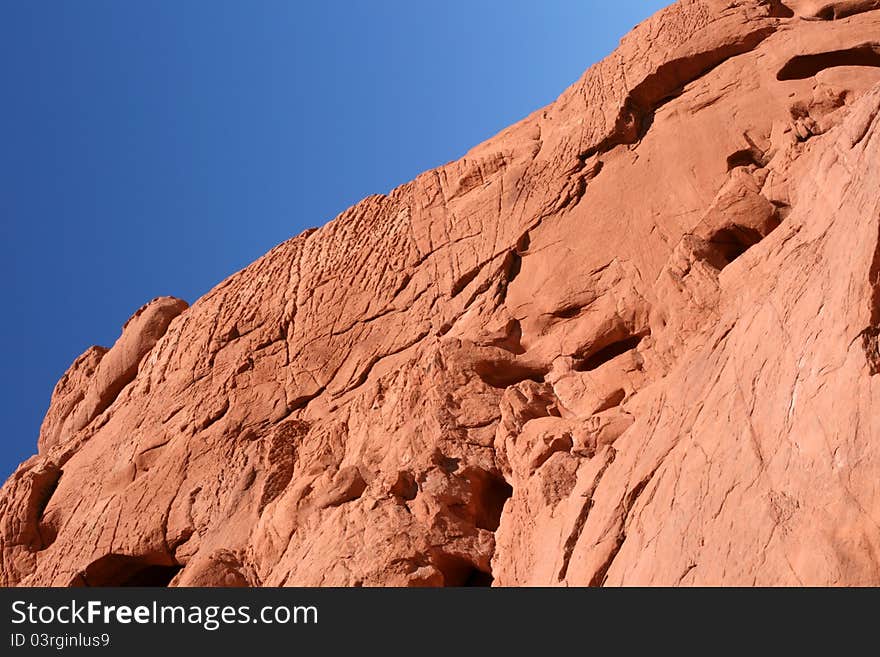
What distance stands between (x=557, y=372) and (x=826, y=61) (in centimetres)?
555

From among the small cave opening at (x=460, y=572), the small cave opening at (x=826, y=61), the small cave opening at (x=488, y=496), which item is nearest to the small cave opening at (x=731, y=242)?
the small cave opening at (x=826, y=61)

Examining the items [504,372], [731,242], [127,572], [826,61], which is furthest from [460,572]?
[826,61]

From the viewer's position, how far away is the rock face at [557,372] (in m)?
9.83

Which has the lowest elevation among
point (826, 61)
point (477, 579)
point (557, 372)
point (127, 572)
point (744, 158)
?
point (477, 579)

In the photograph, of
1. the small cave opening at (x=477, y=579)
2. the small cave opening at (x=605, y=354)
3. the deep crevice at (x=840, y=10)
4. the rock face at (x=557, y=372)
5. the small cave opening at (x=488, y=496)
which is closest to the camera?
the rock face at (x=557, y=372)

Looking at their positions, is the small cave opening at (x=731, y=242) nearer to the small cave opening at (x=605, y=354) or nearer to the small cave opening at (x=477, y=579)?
the small cave opening at (x=605, y=354)

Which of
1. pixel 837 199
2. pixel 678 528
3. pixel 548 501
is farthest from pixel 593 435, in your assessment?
pixel 837 199

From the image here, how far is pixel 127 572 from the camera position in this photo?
16.1 m

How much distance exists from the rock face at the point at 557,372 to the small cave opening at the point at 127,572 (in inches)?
2.0

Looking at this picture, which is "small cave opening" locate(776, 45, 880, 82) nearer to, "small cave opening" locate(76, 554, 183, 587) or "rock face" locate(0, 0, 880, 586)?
"rock face" locate(0, 0, 880, 586)

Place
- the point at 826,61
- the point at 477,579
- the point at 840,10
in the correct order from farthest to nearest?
1. the point at 840,10
2. the point at 826,61
3. the point at 477,579

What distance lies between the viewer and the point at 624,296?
1417 centimetres

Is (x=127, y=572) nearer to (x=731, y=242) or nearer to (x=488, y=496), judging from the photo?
(x=488, y=496)

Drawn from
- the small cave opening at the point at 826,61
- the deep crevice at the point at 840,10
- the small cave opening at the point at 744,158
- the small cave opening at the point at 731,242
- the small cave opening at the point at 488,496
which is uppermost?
the deep crevice at the point at 840,10
